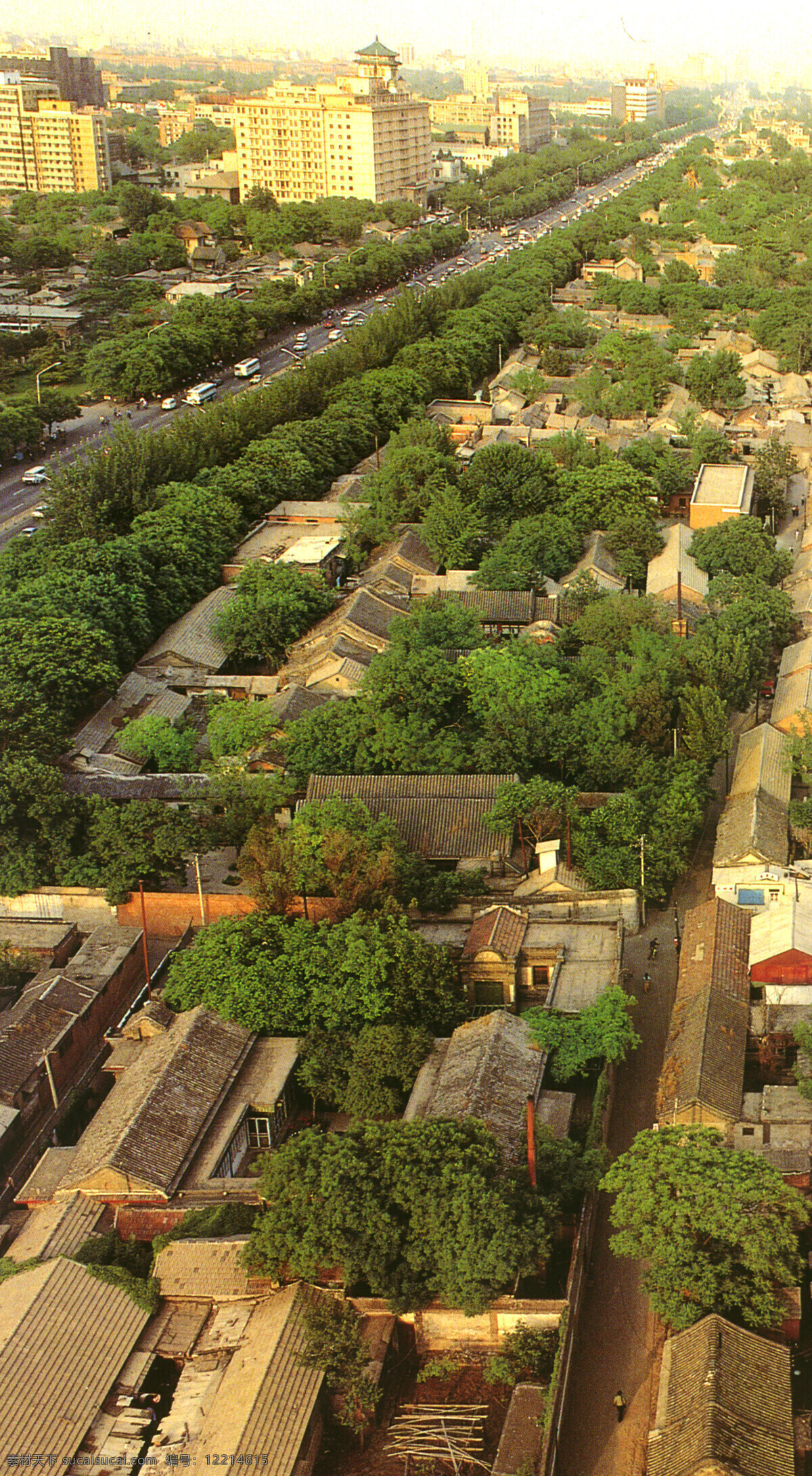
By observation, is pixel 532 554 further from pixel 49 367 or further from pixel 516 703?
pixel 49 367

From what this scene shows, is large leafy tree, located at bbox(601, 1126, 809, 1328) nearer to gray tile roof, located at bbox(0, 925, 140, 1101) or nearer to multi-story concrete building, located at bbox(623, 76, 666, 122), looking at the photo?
gray tile roof, located at bbox(0, 925, 140, 1101)

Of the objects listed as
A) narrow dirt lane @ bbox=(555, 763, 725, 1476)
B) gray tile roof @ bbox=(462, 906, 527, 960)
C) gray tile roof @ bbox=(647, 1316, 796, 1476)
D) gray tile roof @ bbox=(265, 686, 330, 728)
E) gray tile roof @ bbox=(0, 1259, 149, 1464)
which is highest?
gray tile roof @ bbox=(265, 686, 330, 728)

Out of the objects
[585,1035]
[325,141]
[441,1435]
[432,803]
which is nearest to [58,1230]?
[441,1435]

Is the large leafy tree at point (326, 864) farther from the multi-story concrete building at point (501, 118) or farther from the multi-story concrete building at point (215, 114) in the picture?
the multi-story concrete building at point (501, 118)

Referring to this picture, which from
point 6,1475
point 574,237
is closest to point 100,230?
point 574,237

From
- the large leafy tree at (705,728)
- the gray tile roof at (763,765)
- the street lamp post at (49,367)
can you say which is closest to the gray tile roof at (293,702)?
the large leafy tree at (705,728)

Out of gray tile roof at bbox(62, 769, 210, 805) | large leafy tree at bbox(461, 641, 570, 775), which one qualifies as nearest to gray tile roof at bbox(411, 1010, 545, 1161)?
large leafy tree at bbox(461, 641, 570, 775)

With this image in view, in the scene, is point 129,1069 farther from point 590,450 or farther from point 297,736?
point 590,450
